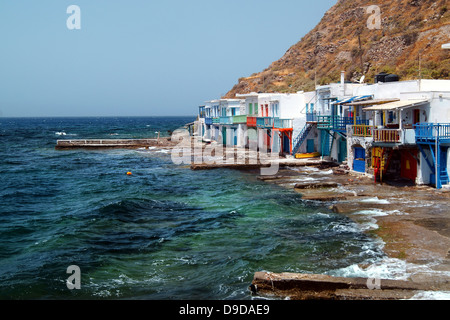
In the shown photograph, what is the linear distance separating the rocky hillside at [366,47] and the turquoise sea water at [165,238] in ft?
71.3

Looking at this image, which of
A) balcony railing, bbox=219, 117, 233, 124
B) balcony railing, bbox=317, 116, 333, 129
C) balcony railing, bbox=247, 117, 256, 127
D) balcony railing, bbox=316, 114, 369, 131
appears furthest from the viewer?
balcony railing, bbox=219, 117, 233, 124

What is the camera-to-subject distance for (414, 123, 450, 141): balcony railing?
25609 millimetres

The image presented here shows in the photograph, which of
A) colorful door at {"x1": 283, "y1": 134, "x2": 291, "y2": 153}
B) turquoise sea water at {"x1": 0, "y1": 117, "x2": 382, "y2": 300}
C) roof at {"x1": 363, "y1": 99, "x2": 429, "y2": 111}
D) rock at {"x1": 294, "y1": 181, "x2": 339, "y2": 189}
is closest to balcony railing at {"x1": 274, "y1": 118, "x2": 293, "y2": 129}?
colorful door at {"x1": 283, "y1": 134, "x2": 291, "y2": 153}

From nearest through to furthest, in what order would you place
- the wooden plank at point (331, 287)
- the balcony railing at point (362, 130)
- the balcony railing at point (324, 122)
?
the wooden plank at point (331, 287), the balcony railing at point (362, 130), the balcony railing at point (324, 122)

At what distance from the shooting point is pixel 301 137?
140ft

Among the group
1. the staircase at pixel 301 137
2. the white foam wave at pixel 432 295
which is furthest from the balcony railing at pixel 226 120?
the white foam wave at pixel 432 295

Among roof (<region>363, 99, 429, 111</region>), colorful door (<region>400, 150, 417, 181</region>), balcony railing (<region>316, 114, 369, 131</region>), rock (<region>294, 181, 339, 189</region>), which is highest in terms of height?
roof (<region>363, 99, 429, 111</region>)

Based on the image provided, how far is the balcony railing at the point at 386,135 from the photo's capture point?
27.6 m

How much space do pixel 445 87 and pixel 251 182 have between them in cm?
1385

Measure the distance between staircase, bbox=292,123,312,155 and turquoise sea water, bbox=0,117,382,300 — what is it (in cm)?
853

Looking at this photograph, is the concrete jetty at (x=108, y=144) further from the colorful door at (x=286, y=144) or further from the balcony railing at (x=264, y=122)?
the colorful door at (x=286, y=144)

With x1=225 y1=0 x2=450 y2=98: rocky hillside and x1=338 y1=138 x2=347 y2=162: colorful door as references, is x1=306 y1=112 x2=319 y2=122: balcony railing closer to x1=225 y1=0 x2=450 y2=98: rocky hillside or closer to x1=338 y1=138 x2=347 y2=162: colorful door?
x1=338 y1=138 x2=347 y2=162: colorful door

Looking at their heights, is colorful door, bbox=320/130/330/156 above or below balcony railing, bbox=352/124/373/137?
below

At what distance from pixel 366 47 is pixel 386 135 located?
52.5m
